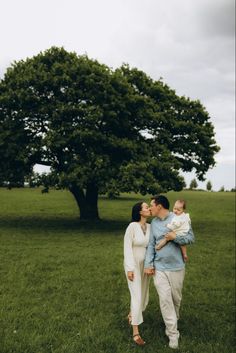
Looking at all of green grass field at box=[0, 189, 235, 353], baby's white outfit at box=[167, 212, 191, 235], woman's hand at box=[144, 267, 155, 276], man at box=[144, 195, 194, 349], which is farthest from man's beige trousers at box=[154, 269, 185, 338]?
baby's white outfit at box=[167, 212, 191, 235]

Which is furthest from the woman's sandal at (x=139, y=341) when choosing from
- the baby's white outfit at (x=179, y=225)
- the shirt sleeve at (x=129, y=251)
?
the baby's white outfit at (x=179, y=225)

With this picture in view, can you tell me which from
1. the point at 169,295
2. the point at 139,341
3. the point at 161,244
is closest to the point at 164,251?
the point at 161,244

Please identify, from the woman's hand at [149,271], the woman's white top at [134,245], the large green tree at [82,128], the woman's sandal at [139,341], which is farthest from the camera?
the large green tree at [82,128]

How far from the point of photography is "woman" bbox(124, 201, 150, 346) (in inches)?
384

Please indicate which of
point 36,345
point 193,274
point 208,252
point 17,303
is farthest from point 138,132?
point 36,345

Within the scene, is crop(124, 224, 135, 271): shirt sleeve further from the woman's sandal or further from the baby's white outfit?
the woman's sandal

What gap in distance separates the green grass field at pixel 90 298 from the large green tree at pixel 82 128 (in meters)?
4.47

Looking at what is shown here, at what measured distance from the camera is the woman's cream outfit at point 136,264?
9773 millimetres

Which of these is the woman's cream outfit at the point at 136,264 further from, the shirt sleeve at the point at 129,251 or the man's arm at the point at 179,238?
the man's arm at the point at 179,238

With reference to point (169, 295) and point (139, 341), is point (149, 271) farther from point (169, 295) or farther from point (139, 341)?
point (139, 341)

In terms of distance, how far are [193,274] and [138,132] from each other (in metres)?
19.5

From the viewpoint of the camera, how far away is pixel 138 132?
3597 centimetres

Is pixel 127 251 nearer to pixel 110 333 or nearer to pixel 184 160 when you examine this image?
pixel 110 333

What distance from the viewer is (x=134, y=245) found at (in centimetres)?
1009
